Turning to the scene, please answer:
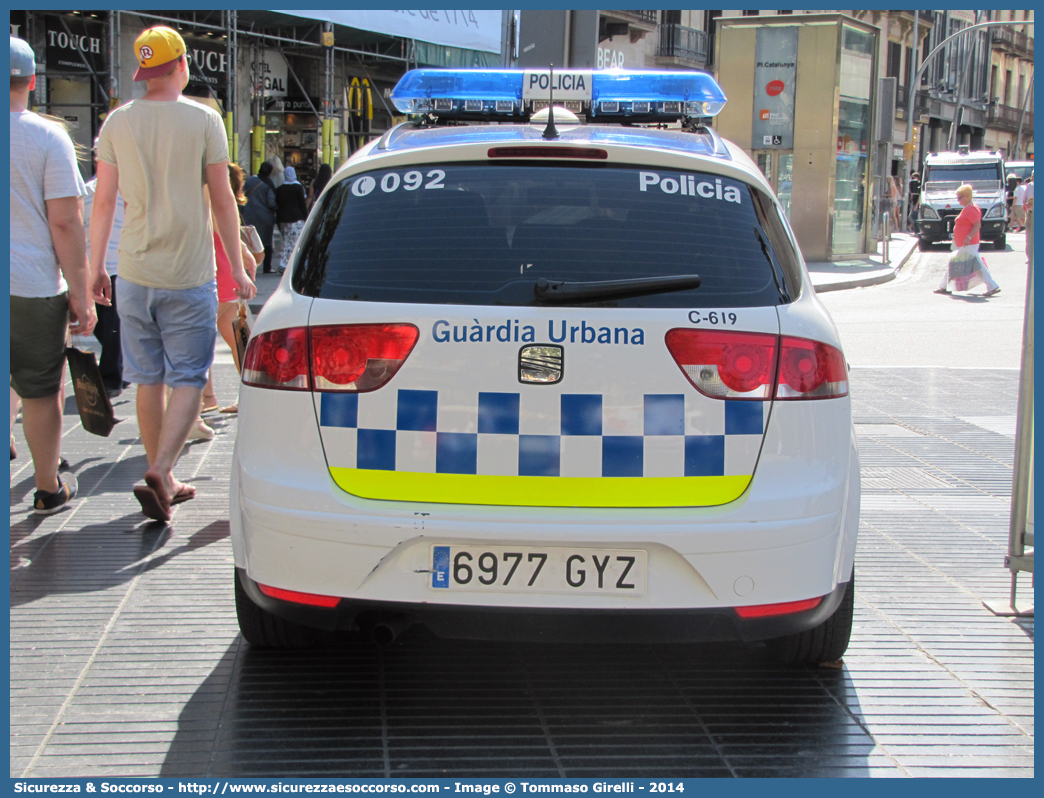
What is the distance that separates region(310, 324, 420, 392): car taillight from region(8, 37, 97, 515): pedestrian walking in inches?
91.5

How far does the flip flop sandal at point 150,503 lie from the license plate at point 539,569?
2292mm

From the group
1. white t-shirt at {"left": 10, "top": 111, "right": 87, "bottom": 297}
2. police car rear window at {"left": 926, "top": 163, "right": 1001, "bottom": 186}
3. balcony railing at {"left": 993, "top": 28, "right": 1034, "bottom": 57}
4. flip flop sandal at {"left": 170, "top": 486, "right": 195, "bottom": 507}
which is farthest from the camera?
balcony railing at {"left": 993, "top": 28, "right": 1034, "bottom": 57}

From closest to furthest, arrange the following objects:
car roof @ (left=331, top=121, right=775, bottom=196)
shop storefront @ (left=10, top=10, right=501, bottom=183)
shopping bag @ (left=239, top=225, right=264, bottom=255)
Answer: car roof @ (left=331, top=121, right=775, bottom=196) < shopping bag @ (left=239, top=225, right=264, bottom=255) < shop storefront @ (left=10, top=10, right=501, bottom=183)

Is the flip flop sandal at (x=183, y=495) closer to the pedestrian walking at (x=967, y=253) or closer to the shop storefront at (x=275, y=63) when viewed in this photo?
the shop storefront at (x=275, y=63)

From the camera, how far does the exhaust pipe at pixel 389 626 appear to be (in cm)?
300

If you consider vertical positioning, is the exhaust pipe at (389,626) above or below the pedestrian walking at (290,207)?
below

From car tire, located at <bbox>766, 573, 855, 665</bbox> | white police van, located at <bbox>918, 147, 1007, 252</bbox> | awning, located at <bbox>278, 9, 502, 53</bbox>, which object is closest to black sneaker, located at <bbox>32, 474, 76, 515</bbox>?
car tire, located at <bbox>766, 573, 855, 665</bbox>

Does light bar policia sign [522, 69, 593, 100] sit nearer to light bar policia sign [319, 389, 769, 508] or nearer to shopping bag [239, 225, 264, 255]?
light bar policia sign [319, 389, 769, 508]

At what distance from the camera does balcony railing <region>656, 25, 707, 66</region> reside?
4150 cm

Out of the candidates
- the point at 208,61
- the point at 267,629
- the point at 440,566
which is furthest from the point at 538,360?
the point at 208,61

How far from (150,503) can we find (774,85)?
21.7m

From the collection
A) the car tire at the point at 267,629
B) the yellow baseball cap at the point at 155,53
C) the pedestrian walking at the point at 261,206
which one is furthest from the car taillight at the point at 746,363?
the pedestrian walking at the point at 261,206

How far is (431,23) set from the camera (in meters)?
25.2

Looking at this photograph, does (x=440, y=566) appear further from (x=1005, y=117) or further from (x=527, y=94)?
(x=1005, y=117)
